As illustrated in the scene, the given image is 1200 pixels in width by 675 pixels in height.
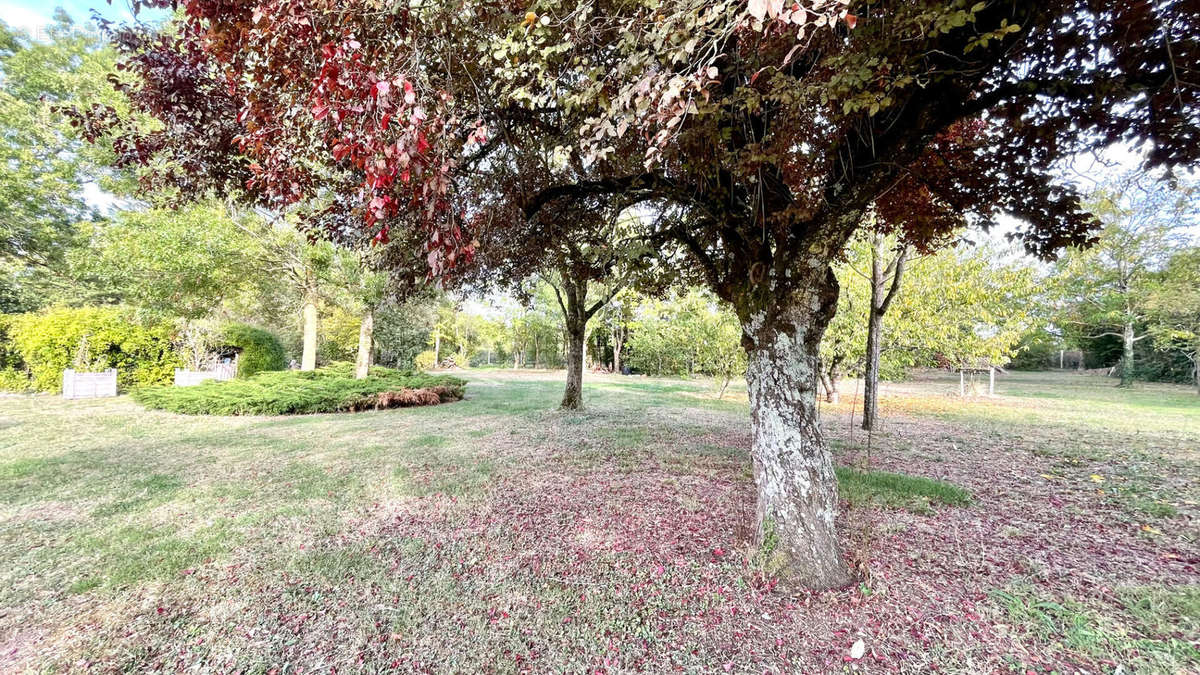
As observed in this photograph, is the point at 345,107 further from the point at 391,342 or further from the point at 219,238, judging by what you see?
the point at 391,342

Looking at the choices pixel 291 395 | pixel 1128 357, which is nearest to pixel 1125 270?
pixel 1128 357

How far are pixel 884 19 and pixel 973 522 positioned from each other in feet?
13.2

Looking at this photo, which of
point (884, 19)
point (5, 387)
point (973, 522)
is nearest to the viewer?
point (884, 19)

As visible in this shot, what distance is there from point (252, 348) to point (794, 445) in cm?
1830

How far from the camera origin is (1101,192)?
4.82 metres

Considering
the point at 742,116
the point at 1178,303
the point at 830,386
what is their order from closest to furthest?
the point at 742,116 → the point at 830,386 → the point at 1178,303

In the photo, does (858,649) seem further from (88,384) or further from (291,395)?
(88,384)

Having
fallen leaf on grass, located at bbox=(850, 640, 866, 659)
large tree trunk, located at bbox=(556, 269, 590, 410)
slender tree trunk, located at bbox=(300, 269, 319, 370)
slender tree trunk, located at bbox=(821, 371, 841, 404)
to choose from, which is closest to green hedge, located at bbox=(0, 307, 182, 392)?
slender tree trunk, located at bbox=(300, 269, 319, 370)

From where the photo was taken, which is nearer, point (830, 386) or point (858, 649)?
point (858, 649)

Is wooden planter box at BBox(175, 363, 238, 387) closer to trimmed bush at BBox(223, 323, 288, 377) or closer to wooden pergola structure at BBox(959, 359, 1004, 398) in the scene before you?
trimmed bush at BBox(223, 323, 288, 377)

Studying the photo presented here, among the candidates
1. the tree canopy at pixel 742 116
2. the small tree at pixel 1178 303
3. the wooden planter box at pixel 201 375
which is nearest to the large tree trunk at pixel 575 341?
the tree canopy at pixel 742 116

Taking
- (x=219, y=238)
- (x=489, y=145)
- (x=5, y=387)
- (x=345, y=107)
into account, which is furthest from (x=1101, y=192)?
(x=5, y=387)

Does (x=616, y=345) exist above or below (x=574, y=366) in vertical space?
above

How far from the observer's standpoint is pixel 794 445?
3.00 meters
